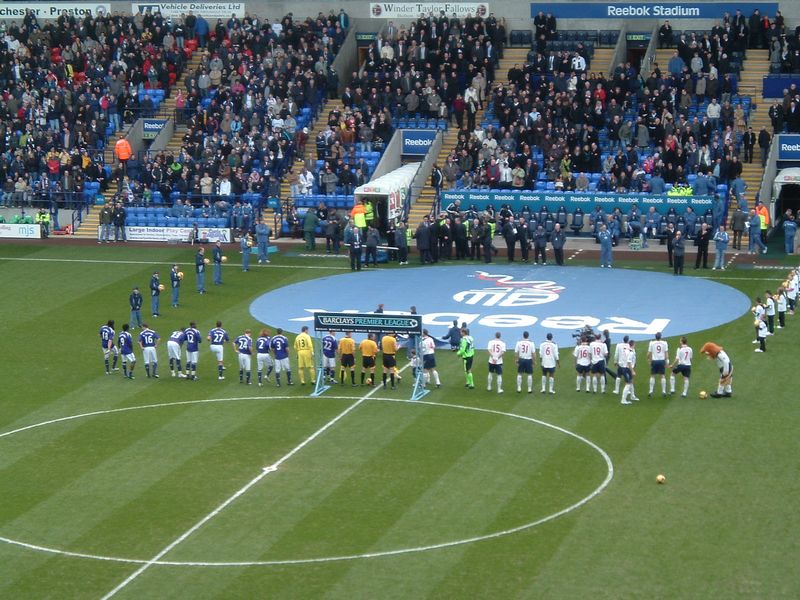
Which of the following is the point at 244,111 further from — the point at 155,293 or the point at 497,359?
the point at 497,359

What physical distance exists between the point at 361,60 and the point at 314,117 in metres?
5.92

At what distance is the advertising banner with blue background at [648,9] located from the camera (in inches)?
2518

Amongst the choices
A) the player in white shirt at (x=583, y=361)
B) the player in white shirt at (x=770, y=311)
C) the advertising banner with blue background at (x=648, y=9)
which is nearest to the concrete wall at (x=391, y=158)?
the advertising banner with blue background at (x=648, y=9)

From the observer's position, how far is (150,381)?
3744 centimetres

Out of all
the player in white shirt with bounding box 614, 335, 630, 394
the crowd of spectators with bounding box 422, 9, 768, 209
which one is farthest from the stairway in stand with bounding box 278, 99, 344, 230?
the player in white shirt with bounding box 614, 335, 630, 394

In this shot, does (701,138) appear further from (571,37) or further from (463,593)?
(463,593)

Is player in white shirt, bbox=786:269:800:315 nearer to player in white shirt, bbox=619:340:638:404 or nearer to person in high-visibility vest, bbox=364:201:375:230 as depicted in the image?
player in white shirt, bbox=619:340:638:404

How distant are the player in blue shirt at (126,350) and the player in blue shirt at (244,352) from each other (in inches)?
111

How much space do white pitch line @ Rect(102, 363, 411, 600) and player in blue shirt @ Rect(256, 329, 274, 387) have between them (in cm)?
286

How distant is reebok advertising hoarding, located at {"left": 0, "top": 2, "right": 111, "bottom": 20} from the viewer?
72.3m

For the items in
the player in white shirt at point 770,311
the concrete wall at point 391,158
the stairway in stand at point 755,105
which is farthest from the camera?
the concrete wall at point 391,158

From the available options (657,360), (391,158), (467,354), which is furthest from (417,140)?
(657,360)

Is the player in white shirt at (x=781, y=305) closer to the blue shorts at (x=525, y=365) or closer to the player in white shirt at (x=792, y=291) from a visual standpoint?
the player in white shirt at (x=792, y=291)

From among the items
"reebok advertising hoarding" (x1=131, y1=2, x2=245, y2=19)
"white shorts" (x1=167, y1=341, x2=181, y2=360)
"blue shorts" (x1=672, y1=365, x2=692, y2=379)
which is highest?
"reebok advertising hoarding" (x1=131, y1=2, x2=245, y2=19)
